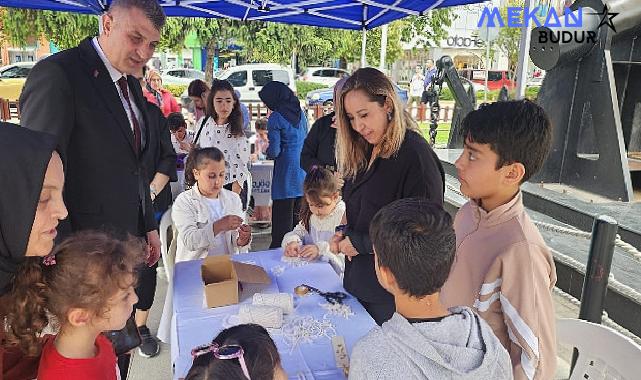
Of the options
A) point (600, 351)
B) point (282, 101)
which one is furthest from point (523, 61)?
point (600, 351)

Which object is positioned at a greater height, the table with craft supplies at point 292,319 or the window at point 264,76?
the window at point 264,76

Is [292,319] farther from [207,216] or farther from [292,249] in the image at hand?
[207,216]

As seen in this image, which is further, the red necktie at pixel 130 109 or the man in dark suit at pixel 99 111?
the red necktie at pixel 130 109

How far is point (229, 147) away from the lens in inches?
179

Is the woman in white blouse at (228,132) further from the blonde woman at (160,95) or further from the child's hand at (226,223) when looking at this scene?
the blonde woman at (160,95)

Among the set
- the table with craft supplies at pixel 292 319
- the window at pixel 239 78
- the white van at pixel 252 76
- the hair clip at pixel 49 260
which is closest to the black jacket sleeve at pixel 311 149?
the table with craft supplies at pixel 292 319

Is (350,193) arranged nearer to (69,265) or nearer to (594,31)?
(69,265)

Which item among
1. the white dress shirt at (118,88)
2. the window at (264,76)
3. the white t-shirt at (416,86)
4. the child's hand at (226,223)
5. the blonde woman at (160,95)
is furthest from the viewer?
the white t-shirt at (416,86)

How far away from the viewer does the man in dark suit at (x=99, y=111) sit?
202 cm

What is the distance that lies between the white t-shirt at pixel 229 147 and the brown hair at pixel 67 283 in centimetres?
305

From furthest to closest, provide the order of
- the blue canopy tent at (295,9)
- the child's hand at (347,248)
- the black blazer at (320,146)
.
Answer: the blue canopy tent at (295,9) → the black blazer at (320,146) → the child's hand at (347,248)

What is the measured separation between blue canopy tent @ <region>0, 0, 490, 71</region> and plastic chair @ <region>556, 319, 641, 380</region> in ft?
12.9

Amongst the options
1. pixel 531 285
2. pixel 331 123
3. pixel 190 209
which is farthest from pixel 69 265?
pixel 331 123

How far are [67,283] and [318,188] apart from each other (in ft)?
6.33
